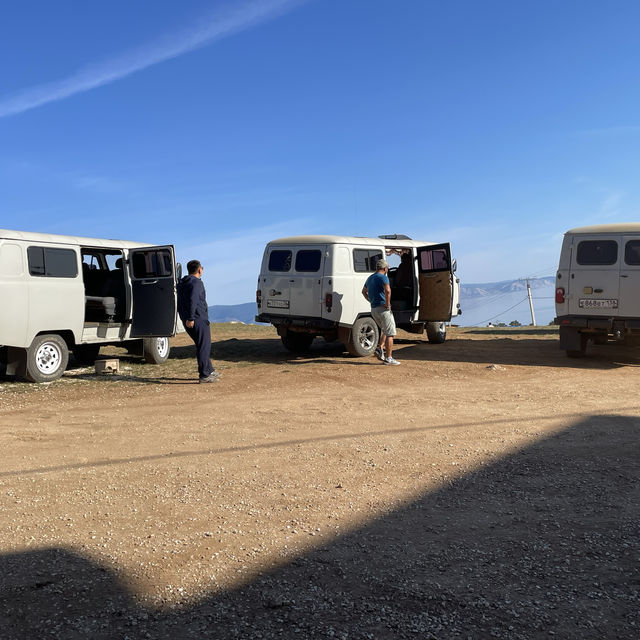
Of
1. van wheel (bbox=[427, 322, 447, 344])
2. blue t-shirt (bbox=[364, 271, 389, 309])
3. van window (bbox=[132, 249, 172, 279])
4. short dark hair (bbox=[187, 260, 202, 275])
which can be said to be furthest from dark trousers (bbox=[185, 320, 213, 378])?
van wheel (bbox=[427, 322, 447, 344])

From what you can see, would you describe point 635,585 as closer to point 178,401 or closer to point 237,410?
point 237,410

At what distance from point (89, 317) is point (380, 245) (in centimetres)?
581

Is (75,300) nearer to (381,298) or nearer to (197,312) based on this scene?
(197,312)

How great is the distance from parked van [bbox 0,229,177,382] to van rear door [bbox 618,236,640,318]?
7.92 m

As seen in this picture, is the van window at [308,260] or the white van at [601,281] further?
the van window at [308,260]

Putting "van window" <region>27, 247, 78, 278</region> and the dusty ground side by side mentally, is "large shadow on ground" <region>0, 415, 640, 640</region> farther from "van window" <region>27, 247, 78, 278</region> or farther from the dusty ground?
"van window" <region>27, 247, 78, 278</region>

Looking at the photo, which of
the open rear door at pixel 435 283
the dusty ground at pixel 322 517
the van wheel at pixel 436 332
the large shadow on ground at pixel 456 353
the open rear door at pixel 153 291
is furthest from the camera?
the van wheel at pixel 436 332

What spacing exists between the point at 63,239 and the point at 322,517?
8.15 metres

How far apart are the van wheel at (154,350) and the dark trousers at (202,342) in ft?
9.32

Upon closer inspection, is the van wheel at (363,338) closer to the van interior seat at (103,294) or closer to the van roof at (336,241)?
the van roof at (336,241)

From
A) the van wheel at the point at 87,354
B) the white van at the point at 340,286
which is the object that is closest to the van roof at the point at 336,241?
the white van at the point at 340,286

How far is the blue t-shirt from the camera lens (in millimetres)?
11242

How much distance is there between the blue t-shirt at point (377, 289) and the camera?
11.2 metres

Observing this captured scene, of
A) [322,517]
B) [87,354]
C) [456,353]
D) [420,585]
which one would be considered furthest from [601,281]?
[87,354]
